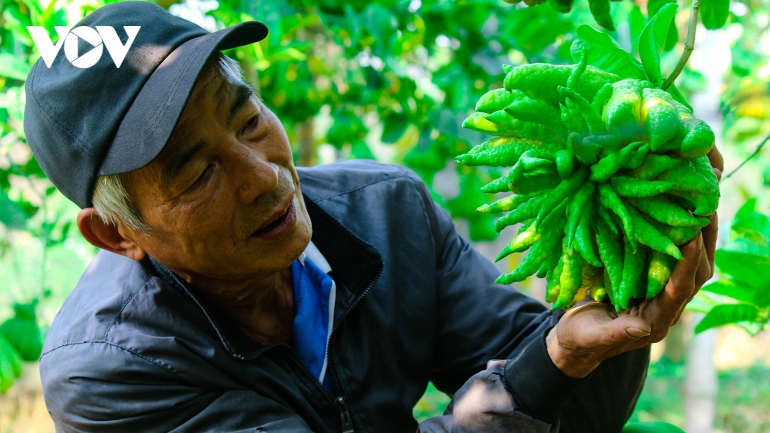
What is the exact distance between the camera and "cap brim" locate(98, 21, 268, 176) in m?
1.55

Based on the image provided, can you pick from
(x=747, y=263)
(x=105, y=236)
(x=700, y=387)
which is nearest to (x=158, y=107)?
(x=105, y=236)

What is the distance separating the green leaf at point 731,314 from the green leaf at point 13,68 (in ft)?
7.58

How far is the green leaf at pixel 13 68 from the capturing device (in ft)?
7.86

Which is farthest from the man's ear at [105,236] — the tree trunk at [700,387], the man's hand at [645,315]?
the tree trunk at [700,387]

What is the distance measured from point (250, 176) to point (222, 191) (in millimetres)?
78

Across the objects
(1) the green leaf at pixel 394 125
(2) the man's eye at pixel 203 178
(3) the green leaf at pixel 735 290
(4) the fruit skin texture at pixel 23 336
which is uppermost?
(2) the man's eye at pixel 203 178

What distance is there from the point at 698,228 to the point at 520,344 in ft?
3.05

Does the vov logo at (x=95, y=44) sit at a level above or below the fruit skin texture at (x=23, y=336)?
above

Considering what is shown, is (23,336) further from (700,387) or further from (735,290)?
(700,387)

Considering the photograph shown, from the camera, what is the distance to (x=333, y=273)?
2143 mm

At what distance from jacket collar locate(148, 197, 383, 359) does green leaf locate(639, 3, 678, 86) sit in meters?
1.02

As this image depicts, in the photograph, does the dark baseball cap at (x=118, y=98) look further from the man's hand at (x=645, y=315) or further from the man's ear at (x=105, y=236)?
the man's hand at (x=645, y=315)

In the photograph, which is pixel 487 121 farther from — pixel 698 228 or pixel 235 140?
pixel 235 140

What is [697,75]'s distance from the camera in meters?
3.19
